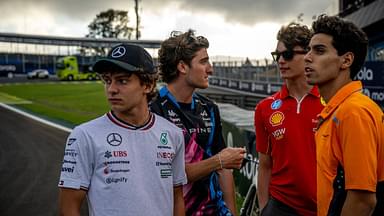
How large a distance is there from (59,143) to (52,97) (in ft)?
73.6

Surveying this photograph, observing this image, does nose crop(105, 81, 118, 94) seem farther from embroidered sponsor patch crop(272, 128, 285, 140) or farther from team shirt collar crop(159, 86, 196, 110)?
embroidered sponsor patch crop(272, 128, 285, 140)

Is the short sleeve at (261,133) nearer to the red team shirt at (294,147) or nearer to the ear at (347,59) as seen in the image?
the red team shirt at (294,147)

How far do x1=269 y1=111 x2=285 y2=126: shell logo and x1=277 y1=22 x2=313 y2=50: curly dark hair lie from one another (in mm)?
507

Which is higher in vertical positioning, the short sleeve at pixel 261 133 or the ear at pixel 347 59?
the ear at pixel 347 59

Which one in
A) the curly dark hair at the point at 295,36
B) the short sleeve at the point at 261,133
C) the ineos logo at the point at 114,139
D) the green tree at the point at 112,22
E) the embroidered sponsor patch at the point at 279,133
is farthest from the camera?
the green tree at the point at 112,22

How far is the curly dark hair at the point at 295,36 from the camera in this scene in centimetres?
384

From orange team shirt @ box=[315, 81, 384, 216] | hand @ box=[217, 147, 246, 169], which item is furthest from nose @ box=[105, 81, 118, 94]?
orange team shirt @ box=[315, 81, 384, 216]

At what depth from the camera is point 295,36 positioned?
3.84 metres

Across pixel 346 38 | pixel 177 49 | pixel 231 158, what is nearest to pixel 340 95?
pixel 346 38

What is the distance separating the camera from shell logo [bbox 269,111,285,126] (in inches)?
148

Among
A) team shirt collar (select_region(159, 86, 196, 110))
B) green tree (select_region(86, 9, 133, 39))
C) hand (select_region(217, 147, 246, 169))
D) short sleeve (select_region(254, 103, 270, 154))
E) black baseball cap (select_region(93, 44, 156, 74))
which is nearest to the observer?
black baseball cap (select_region(93, 44, 156, 74))

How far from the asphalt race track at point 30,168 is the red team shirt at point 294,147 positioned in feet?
16.4

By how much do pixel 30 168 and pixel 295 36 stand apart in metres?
9.69

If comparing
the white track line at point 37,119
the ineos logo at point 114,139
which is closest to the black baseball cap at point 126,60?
the ineos logo at point 114,139
